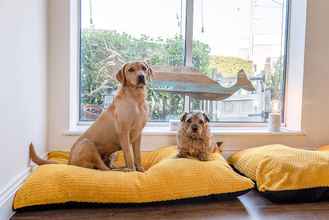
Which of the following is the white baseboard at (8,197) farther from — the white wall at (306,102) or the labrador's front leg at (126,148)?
the white wall at (306,102)

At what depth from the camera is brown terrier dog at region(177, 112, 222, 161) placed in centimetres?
222

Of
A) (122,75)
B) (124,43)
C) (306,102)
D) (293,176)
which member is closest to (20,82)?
(122,75)

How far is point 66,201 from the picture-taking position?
170 centimetres

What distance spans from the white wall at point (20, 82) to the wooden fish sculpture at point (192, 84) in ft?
3.40

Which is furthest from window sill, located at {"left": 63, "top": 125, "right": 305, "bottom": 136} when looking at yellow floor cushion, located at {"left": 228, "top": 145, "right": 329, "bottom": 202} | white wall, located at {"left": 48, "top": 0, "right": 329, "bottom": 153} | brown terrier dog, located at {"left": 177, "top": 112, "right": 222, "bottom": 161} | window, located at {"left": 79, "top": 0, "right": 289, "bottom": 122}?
yellow floor cushion, located at {"left": 228, "top": 145, "right": 329, "bottom": 202}

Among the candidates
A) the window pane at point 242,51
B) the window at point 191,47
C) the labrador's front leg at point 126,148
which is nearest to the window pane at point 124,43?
the window at point 191,47

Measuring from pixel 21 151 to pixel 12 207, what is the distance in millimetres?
371

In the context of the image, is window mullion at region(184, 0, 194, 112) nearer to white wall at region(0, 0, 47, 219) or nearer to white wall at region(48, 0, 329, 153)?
white wall at region(48, 0, 329, 153)

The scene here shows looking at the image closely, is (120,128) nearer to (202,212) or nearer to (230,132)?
(202,212)

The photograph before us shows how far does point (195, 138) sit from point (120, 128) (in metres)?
0.54

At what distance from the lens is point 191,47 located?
301 centimetres

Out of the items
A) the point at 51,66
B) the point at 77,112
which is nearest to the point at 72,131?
the point at 77,112

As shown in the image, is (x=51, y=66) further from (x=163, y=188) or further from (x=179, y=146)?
(x=163, y=188)

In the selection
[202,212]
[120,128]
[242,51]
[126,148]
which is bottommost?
[202,212]
